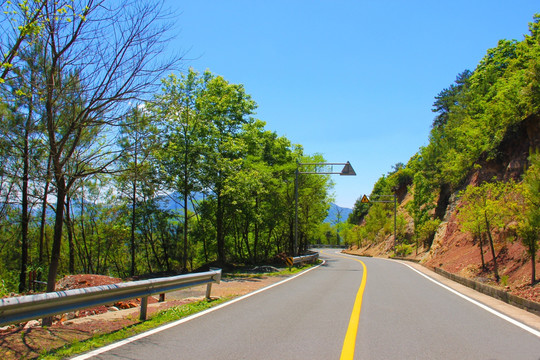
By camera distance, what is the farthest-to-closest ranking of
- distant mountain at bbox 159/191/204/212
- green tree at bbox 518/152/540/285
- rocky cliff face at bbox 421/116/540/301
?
distant mountain at bbox 159/191/204/212
rocky cliff face at bbox 421/116/540/301
green tree at bbox 518/152/540/285

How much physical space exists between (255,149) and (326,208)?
58.1 feet

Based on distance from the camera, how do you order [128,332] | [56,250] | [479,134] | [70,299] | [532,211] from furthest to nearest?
[479,134], [532,211], [56,250], [128,332], [70,299]

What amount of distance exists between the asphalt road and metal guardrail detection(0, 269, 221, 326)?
0.99 metres

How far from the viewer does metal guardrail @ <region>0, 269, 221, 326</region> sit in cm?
489

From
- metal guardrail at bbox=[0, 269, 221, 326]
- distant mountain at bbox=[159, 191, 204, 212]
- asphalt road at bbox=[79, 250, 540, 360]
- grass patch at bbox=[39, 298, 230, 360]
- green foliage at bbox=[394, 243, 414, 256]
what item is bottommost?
green foliage at bbox=[394, 243, 414, 256]

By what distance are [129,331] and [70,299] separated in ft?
4.13

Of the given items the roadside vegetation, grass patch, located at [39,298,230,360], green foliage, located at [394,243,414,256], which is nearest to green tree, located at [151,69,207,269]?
the roadside vegetation

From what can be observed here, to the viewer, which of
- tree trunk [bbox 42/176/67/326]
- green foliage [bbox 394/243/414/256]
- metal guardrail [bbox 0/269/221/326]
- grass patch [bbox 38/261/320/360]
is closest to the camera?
metal guardrail [bbox 0/269/221/326]

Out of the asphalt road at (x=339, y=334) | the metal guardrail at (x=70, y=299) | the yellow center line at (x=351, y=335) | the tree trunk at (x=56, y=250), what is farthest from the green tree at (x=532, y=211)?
the tree trunk at (x=56, y=250)

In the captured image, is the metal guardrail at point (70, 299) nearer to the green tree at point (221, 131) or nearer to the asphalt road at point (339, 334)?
the asphalt road at point (339, 334)

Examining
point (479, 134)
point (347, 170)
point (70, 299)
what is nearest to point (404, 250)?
point (479, 134)

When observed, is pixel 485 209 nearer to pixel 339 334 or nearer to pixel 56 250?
pixel 339 334

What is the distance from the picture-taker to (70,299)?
575 cm

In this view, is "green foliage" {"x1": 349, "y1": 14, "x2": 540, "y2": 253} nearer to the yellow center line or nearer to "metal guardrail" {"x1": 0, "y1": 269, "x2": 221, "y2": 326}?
the yellow center line
